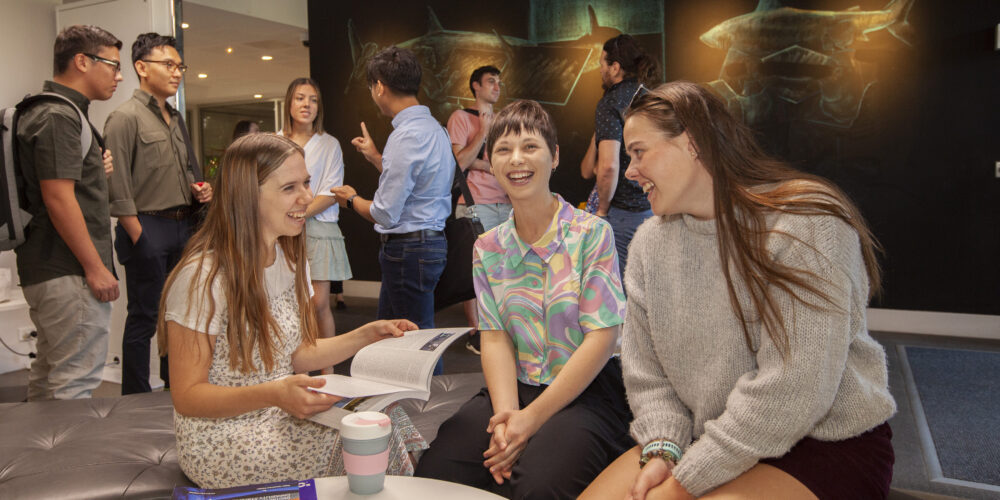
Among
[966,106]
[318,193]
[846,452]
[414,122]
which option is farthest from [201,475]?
[966,106]

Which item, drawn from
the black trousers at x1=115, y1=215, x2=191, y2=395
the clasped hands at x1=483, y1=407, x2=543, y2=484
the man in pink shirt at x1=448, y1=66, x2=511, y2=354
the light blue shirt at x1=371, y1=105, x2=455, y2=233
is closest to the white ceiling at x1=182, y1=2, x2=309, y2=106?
the man in pink shirt at x1=448, y1=66, x2=511, y2=354

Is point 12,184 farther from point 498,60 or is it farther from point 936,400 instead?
point 498,60

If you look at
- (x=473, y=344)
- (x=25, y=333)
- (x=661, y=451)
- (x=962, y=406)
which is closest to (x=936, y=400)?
(x=962, y=406)

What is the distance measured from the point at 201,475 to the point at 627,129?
1207 mm

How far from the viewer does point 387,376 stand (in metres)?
1.51

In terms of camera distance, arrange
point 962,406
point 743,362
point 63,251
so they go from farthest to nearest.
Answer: point 962,406 < point 63,251 < point 743,362

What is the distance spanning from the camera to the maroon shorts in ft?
4.04

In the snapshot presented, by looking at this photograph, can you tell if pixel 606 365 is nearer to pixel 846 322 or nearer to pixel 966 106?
pixel 846 322

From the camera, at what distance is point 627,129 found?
1.47m

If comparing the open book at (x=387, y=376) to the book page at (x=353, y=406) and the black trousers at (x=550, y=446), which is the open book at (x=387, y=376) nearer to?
the book page at (x=353, y=406)

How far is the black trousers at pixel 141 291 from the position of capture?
3.06m

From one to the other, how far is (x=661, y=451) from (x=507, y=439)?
0.35 metres

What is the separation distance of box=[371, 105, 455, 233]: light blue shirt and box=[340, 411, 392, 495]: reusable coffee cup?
1612 millimetres

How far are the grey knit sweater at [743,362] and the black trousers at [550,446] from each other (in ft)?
0.50
